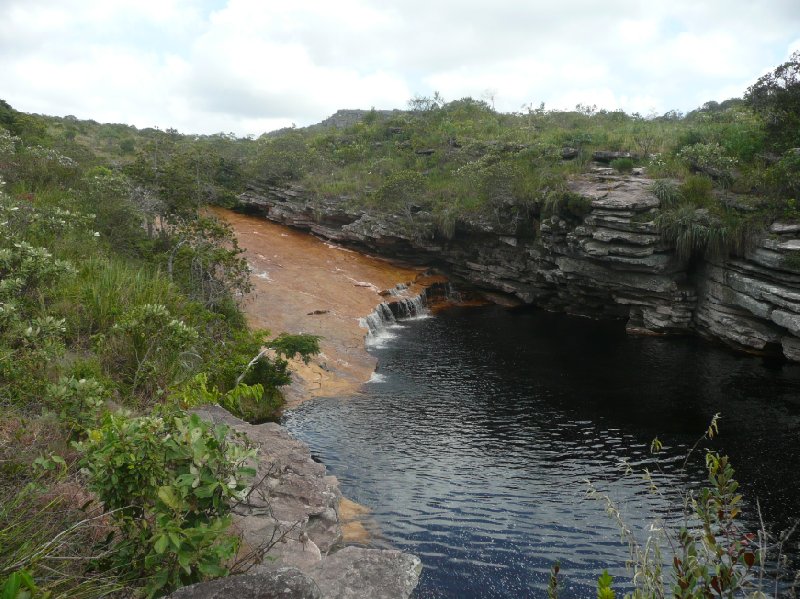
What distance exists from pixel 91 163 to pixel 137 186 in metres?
7.36

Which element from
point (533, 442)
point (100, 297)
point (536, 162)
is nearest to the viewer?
point (100, 297)

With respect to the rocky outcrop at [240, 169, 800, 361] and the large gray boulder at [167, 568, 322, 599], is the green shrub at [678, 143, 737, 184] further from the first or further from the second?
the large gray boulder at [167, 568, 322, 599]

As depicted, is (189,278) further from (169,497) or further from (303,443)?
(169,497)

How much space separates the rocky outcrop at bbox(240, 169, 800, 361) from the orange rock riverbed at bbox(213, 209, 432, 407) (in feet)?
6.91

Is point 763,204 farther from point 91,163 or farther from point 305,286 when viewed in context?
point 91,163

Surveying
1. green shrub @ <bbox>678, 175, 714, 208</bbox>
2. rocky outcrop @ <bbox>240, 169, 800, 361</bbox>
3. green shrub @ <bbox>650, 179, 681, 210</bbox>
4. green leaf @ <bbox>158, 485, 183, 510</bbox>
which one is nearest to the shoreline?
green leaf @ <bbox>158, 485, 183, 510</bbox>

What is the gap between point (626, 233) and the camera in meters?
22.9

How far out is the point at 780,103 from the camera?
2098 centimetres

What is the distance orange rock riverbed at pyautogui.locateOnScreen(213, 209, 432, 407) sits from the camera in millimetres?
18531

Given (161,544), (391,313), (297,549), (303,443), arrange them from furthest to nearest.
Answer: (391,313) < (303,443) < (297,549) < (161,544)

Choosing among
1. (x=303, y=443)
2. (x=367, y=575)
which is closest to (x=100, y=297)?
(x=303, y=443)

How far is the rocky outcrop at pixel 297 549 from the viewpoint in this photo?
3834 millimetres

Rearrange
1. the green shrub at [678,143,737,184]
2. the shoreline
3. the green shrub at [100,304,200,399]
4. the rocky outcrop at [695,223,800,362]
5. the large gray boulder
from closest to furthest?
1. the large gray boulder
2. the shoreline
3. the green shrub at [100,304,200,399]
4. the rocky outcrop at [695,223,800,362]
5. the green shrub at [678,143,737,184]

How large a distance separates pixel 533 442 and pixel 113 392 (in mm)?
9790
